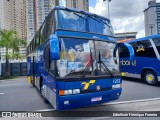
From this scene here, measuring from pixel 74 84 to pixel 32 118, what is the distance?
5.73 feet

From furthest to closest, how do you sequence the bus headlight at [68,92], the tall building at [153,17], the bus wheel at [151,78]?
the tall building at [153,17]
the bus wheel at [151,78]
the bus headlight at [68,92]

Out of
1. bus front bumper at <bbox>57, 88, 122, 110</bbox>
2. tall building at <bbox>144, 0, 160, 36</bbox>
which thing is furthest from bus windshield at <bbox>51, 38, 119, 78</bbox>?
tall building at <bbox>144, 0, 160, 36</bbox>

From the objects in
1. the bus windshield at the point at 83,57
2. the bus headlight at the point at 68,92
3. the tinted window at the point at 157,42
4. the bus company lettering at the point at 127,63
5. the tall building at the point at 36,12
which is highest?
the tall building at the point at 36,12

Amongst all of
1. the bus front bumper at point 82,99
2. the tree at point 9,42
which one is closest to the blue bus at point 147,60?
the bus front bumper at point 82,99

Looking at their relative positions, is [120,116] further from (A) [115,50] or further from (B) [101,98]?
(A) [115,50]

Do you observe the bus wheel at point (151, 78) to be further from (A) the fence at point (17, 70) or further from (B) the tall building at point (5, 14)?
(B) the tall building at point (5, 14)

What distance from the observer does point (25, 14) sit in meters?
36.3

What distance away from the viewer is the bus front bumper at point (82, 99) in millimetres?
5508

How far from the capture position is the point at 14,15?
36406 mm

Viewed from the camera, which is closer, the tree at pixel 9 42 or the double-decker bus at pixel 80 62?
the double-decker bus at pixel 80 62

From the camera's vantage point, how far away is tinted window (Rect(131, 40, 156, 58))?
11.1 metres

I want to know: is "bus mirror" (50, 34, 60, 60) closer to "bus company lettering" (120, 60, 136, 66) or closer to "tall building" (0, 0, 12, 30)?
"bus company lettering" (120, 60, 136, 66)

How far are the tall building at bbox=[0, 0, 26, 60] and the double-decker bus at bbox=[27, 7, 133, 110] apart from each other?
94.1 feet

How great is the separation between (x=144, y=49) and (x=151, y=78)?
65.6 inches
